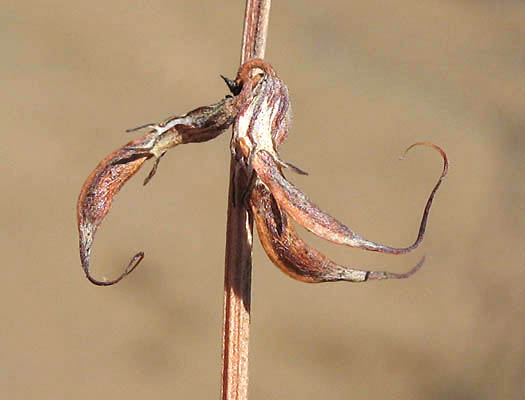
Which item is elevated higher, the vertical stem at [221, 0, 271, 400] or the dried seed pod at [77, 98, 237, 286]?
the dried seed pod at [77, 98, 237, 286]

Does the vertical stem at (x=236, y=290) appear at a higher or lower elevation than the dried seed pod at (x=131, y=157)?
lower

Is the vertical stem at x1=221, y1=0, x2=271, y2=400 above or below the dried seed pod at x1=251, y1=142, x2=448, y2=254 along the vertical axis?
below

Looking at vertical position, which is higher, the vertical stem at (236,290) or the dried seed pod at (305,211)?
the dried seed pod at (305,211)

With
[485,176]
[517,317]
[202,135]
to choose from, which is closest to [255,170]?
[202,135]

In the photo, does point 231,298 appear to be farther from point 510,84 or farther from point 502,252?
point 510,84
